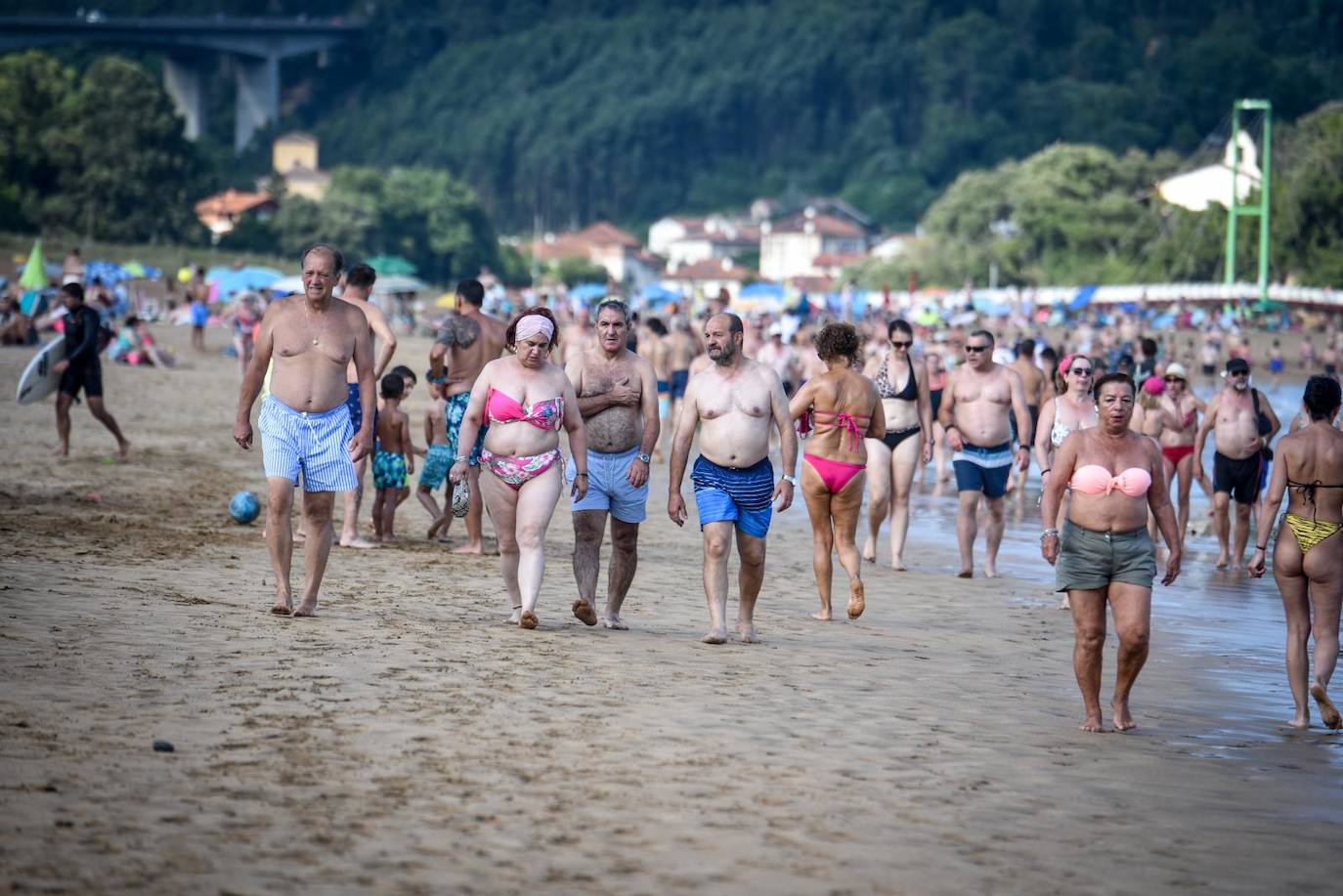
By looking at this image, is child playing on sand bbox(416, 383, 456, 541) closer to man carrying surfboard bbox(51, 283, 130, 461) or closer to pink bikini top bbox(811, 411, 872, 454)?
pink bikini top bbox(811, 411, 872, 454)

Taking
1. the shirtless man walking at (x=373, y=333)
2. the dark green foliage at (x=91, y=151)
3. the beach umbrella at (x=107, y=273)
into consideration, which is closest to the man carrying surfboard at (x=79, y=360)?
the shirtless man walking at (x=373, y=333)

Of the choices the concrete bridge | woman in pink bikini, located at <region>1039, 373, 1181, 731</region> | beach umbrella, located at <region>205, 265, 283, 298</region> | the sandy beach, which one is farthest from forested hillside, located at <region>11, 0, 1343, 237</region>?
woman in pink bikini, located at <region>1039, 373, 1181, 731</region>

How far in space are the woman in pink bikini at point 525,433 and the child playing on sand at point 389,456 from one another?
3.46 meters

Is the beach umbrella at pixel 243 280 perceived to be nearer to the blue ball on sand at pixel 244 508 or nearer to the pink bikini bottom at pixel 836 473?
the blue ball on sand at pixel 244 508

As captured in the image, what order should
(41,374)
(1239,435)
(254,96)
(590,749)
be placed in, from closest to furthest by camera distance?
(590,749) < (1239,435) < (41,374) < (254,96)

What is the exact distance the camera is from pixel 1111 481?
7.12 meters

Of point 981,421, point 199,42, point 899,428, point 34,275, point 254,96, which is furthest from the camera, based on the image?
point 254,96

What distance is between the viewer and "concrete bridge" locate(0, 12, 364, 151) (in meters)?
163

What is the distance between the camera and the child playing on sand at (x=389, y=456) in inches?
465

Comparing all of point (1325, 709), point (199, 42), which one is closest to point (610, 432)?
point (1325, 709)

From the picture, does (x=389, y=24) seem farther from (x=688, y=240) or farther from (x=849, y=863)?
(x=849, y=863)

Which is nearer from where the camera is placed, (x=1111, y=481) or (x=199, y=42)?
(x=1111, y=481)

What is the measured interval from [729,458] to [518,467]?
1002mm

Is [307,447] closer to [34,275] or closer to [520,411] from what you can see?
[520,411]
